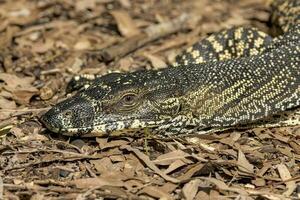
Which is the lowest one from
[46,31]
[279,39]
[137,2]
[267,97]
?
[267,97]

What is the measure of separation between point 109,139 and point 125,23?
345 centimetres

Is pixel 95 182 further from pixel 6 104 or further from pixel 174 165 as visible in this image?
pixel 6 104

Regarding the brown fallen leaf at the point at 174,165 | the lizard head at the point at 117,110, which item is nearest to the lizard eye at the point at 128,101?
the lizard head at the point at 117,110

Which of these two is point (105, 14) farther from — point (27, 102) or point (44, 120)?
point (44, 120)

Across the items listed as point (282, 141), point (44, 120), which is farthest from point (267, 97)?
point (44, 120)

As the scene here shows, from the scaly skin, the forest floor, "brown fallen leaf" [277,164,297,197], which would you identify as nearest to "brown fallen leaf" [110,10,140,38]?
the forest floor

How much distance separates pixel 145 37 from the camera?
9.27 m

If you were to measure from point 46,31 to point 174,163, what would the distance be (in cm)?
417

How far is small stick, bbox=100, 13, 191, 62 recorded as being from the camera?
28.5ft

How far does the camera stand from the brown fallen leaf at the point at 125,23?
943cm

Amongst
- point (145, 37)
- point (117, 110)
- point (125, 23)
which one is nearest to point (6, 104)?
point (117, 110)

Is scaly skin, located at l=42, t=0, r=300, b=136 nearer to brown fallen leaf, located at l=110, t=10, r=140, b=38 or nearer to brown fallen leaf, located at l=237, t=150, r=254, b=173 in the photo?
brown fallen leaf, located at l=237, t=150, r=254, b=173

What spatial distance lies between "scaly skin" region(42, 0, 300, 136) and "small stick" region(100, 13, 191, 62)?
1063mm

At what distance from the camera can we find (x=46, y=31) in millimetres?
9461
